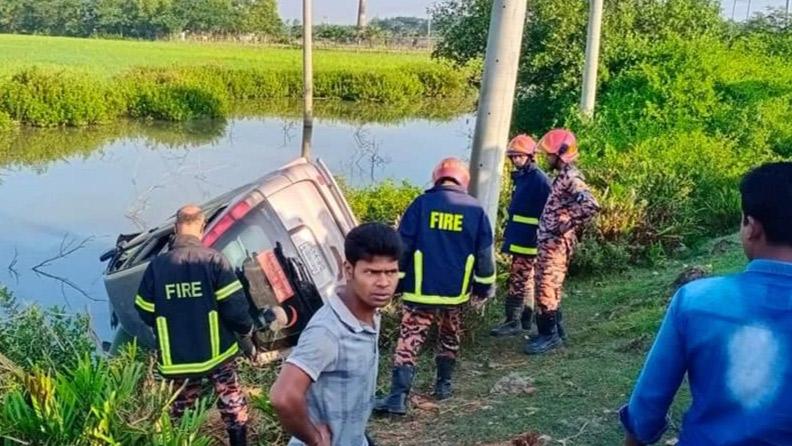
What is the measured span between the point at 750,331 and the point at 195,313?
334cm

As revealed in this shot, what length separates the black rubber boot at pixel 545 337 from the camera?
21.8ft

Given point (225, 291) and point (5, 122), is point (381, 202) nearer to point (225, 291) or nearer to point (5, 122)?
point (225, 291)

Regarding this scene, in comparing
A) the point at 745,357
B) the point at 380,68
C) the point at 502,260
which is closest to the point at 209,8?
the point at 380,68

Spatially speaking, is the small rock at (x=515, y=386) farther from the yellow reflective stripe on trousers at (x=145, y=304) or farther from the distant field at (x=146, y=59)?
the distant field at (x=146, y=59)

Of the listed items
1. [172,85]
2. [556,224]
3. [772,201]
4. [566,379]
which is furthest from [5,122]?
[772,201]

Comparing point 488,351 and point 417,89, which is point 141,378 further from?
point 417,89

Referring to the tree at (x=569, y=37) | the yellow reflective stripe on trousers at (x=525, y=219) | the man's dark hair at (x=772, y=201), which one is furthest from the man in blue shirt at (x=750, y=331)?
the tree at (x=569, y=37)

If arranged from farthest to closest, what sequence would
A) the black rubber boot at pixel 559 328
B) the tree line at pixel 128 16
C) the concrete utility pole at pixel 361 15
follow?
the tree line at pixel 128 16 → the concrete utility pole at pixel 361 15 → the black rubber boot at pixel 559 328

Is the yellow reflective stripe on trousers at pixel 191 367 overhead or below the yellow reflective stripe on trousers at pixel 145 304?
below

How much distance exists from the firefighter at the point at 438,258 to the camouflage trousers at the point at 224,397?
930mm

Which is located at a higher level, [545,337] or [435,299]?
[435,299]

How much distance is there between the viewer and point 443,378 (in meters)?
5.80

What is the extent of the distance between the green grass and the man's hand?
7.84 feet

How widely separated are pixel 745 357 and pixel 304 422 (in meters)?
1.18
